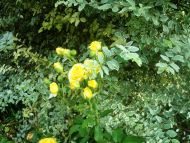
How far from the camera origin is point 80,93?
176 centimetres

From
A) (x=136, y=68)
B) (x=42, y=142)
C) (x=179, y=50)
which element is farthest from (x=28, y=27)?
(x=179, y=50)

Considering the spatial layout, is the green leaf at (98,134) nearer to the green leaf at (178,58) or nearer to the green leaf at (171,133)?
the green leaf at (171,133)

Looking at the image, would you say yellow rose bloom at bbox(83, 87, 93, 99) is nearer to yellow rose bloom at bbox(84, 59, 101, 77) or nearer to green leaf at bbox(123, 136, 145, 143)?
yellow rose bloom at bbox(84, 59, 101, 77)

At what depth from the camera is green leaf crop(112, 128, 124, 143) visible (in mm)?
1718

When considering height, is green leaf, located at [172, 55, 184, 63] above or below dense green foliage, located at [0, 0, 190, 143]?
above

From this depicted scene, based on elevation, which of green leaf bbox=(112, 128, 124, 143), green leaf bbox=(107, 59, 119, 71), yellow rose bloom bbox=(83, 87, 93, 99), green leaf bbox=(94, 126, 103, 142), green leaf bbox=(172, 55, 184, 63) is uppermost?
green leaf bbox=(107, 59, 119, 71)

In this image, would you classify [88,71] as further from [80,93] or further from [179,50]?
[179,50]

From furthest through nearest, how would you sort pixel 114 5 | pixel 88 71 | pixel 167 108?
pixel 167 108 < pixel 114 5 < pixel 88 71

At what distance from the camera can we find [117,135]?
1.73 m

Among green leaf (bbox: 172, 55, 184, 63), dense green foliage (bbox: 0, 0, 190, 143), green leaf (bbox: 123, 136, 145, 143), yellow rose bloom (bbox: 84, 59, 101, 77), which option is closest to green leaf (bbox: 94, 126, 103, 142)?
dense green foliage (bbox: 0, 0, 190, 143)

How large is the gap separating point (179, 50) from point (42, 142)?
70 centimetres

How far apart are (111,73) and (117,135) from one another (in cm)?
40

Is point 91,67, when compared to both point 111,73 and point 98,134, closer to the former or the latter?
point 98,134

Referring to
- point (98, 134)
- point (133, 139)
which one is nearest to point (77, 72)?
point (98, 134)
